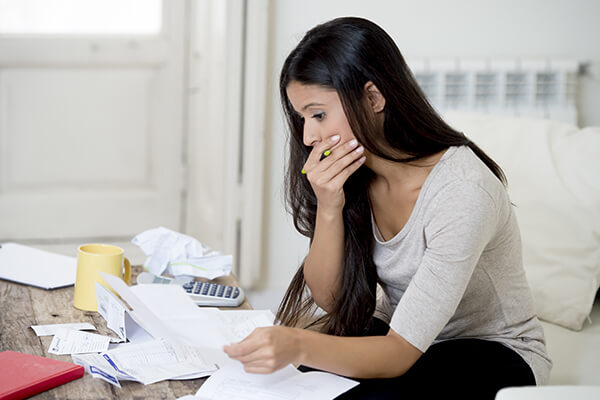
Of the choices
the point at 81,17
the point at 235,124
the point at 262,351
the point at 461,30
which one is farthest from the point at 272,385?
the point at 81,17

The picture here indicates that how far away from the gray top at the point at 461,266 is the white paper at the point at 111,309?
0.43m

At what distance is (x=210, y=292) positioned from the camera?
52.1 inches

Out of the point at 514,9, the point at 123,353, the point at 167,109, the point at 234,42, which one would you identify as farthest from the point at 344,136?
the point at 167,109

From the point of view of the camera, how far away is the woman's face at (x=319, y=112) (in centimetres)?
122

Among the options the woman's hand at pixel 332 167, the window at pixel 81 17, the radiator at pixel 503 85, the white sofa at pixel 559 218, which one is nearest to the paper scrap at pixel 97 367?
the woman's hand at pixel 332 167

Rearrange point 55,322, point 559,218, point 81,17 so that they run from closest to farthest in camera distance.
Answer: point 55,322 < point 559,218 < point 81,17

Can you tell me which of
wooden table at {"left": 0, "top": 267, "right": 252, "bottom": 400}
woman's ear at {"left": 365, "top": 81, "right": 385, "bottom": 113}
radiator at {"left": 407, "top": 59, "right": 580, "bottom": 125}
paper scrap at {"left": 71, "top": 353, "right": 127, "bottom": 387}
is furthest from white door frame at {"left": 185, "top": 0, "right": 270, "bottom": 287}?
paper scrap at {"left": 71, "top": 353, "right": 127, "bottom": 387}

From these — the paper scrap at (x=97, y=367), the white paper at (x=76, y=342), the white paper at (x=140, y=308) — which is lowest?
the white paper at (x=76, y=342)

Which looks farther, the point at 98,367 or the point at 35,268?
the point at 35,268

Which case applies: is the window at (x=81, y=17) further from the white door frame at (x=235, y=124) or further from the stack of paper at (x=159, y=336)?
the stack of paper at (x=159, y=336)

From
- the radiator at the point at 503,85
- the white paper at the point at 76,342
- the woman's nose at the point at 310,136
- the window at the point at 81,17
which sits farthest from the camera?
the window at the point at 81,17

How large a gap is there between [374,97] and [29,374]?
2.29 ft

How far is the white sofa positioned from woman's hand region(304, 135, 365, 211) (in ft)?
2.01

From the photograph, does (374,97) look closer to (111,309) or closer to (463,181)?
(463,181)
